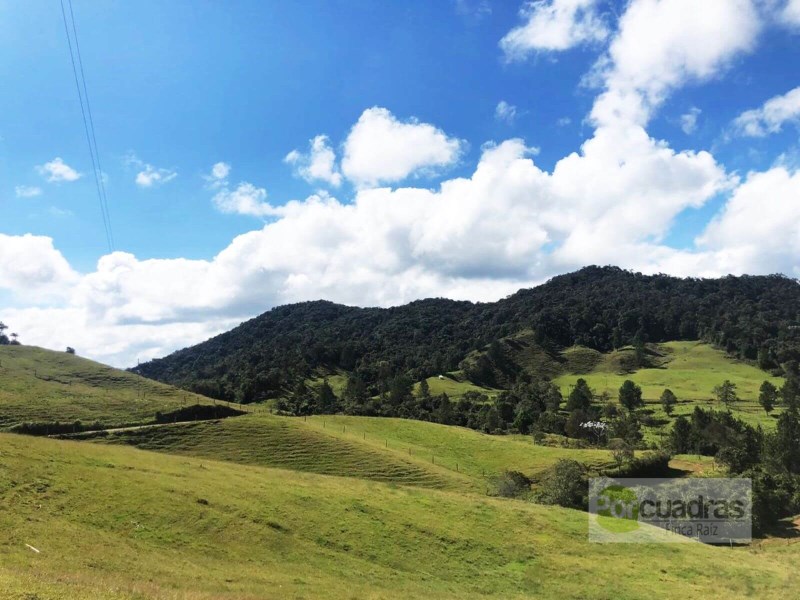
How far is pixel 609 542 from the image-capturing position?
1791 inches

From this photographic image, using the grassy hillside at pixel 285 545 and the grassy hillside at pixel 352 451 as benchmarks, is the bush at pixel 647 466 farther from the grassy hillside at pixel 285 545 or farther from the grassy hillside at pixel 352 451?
the grassy hillside at pixel 285 545

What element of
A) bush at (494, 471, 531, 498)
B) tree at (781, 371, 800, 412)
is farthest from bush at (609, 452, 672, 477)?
tree at (781, 371, 800, 412)

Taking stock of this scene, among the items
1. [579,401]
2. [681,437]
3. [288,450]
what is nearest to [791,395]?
[681,437]

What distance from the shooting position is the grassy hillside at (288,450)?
7100 centimetres

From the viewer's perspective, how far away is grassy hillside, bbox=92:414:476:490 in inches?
2795

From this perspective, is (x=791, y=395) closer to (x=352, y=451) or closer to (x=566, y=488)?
(x=566, y=488)

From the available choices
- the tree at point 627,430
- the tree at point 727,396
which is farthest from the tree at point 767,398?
the tree at point 627,430

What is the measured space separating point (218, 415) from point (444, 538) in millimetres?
61162

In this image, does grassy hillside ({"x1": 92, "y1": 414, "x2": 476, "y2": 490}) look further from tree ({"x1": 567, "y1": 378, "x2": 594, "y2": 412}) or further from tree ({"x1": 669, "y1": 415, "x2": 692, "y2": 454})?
tree ({"x1": 567, "y1": 378, "x2": 594, "y2": 412})

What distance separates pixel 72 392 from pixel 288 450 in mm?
48812

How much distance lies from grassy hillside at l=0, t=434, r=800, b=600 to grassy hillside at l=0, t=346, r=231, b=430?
32.1 meters

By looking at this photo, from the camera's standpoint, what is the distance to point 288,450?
76.4m

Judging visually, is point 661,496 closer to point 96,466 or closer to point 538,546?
point 538,546

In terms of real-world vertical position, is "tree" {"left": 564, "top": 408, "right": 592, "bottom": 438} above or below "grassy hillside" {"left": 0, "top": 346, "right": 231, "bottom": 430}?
below
